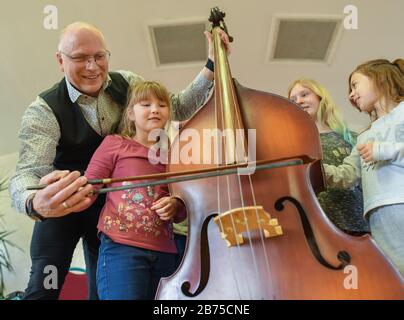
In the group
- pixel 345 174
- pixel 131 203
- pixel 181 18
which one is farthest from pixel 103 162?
pixel 181 18

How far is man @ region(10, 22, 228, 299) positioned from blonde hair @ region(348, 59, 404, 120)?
1.24 feet

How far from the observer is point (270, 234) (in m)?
0.73

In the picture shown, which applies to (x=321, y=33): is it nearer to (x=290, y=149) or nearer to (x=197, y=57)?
(x=197, y=57)

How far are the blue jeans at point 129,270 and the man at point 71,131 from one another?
179mm

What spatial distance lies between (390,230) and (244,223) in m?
0.37

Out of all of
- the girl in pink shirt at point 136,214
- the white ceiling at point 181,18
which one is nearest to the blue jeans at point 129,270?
the girl in pink shirt at point 136,214

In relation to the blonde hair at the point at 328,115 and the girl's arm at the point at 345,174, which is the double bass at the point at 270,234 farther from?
the blonde hair at the point at 328,115

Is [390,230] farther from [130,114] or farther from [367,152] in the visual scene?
[130,114]

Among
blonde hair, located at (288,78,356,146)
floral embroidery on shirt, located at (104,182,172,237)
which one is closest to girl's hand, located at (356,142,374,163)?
blonde hair, located at (288,78,356,146)

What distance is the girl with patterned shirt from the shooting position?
44.0 inches

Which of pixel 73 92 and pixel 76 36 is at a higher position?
pixel 76 36

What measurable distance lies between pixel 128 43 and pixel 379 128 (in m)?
1.31

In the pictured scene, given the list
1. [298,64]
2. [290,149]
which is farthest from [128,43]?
[290,149]

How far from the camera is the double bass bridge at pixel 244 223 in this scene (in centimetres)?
73
